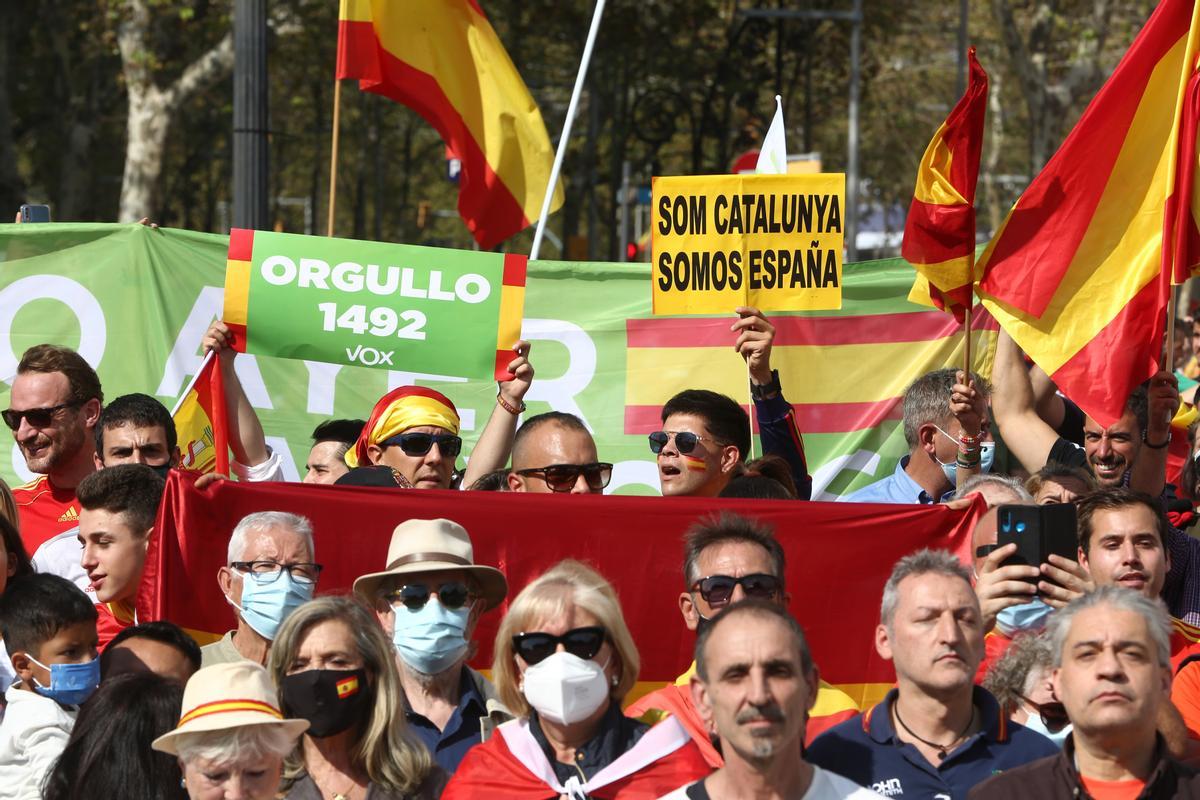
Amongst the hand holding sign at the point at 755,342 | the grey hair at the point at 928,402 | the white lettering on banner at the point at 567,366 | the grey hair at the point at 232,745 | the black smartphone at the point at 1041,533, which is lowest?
the grey hair at the point at 232,745

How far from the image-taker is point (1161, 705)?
4.70 metres

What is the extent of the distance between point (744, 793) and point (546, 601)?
755 mm

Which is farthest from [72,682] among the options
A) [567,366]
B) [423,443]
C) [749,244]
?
[567,366]

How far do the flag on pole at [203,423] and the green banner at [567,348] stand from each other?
4.42 ft

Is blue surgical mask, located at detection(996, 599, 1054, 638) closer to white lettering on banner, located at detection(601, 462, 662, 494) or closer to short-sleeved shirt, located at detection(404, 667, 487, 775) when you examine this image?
short-sleeved shirt, located at detection(404, 667, 487, 775)

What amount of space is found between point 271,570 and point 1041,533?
7.15 ft

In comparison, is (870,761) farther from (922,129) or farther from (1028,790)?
(922,129)

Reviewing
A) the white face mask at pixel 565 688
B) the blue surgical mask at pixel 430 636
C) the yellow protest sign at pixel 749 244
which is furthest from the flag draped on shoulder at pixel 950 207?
the white face mask at pixel 565 688

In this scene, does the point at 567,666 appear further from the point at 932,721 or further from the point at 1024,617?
the point at 1024,617

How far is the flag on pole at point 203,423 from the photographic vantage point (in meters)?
7.04

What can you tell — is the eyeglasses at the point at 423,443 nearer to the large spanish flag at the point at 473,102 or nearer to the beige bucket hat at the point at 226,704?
the beige bucket hat at the point at 226,704

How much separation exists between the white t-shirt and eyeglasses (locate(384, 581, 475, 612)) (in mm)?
1113

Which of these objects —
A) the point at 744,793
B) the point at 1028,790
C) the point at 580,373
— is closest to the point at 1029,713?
the point at 1028,790

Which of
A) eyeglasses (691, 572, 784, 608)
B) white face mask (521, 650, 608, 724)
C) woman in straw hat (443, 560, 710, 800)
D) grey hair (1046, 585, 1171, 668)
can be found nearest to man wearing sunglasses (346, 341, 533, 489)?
eyeglasses (691, 572, 784, 608)
